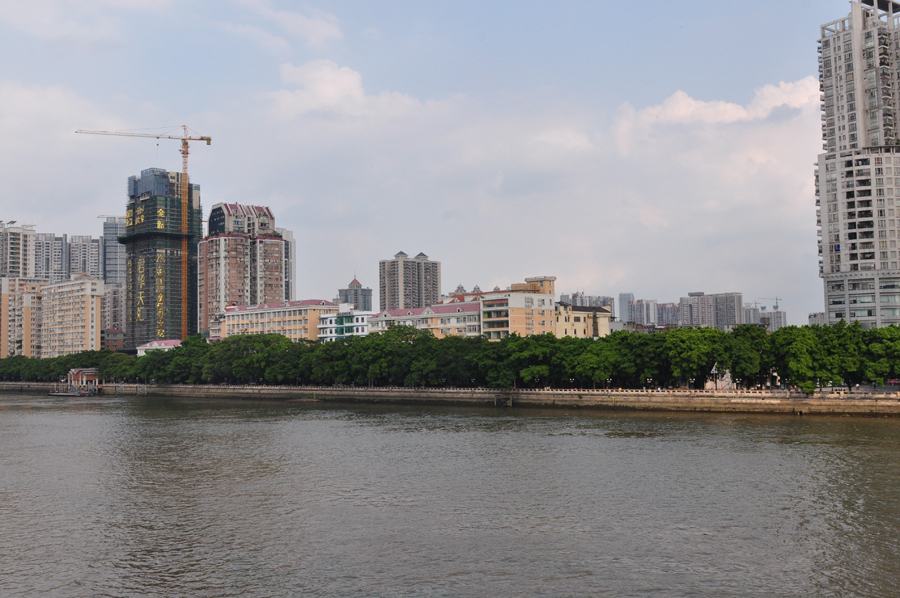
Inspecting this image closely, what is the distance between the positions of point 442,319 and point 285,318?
39.7m

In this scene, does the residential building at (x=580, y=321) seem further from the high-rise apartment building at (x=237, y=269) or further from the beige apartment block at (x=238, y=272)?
the high-rise apartment building at (x=237, y=269)

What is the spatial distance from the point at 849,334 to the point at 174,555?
6561cm

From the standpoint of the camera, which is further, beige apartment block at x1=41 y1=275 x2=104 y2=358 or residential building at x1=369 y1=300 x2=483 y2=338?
beige apartment block at x1=41 y1=275 x2=104 y2=358

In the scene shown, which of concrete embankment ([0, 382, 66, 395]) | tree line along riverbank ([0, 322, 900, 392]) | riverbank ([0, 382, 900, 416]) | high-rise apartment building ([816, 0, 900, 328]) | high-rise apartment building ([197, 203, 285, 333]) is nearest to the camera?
riverbank ([0, 382, 900, 416])

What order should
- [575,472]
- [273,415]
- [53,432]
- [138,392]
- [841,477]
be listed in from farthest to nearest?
[138,392] → [273,415] → [53,432] → [575,472] → [841,477]

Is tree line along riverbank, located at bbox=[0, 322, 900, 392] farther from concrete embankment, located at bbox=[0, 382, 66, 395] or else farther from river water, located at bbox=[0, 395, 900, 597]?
concrete embankment, located at bbox=[0, 382, 66, 395]

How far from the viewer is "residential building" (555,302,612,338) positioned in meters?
129

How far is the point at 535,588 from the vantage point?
2528cm

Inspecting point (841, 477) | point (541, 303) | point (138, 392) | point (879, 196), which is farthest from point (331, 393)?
point (879, 196)

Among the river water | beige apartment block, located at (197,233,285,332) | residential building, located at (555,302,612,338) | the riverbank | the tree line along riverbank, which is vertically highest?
beige apartment block, located at (197,233,285,332)

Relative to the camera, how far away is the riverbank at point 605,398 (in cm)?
6819

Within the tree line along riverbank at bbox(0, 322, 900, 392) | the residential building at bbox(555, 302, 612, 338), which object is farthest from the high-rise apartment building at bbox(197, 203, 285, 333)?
the residential building at bbox(555, 302, 612, 338)

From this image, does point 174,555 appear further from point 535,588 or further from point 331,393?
point 331,393

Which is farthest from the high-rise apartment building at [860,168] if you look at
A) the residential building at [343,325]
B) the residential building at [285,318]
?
the residential building at [285,318]
